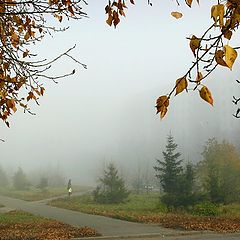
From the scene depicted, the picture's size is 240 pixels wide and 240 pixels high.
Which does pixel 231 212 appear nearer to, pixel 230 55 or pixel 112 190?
pixel 112 190

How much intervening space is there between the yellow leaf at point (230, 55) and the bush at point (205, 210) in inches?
876

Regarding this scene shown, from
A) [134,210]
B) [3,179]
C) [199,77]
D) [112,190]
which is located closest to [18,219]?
[134,210]

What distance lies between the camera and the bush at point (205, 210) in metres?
22.3

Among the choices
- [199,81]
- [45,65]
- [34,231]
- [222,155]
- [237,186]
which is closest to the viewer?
[199,81]

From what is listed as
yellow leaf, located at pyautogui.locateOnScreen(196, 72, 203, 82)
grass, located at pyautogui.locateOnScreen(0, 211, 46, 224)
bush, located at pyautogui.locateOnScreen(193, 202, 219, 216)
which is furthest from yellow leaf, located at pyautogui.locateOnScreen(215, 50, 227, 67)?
bush, located at pyautogui.locateOnScreen(193, 202, 219, 216)

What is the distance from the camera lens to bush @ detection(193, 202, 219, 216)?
→ 22.3 meters

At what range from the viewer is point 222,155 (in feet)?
124

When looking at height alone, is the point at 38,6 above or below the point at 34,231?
above

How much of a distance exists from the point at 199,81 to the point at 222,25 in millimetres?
304

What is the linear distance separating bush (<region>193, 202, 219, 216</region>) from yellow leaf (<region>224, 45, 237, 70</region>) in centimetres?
2225

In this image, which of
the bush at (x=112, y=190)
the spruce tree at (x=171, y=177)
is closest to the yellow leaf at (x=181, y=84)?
the spruce tree at (x=171, y=177)

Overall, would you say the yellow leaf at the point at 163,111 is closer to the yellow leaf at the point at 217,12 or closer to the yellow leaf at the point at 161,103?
Answer: the yellow leaf at the point at 161,103

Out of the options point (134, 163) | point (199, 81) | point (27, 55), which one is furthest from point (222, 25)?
point (134, 163)

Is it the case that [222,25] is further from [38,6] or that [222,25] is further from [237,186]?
[237,186]
